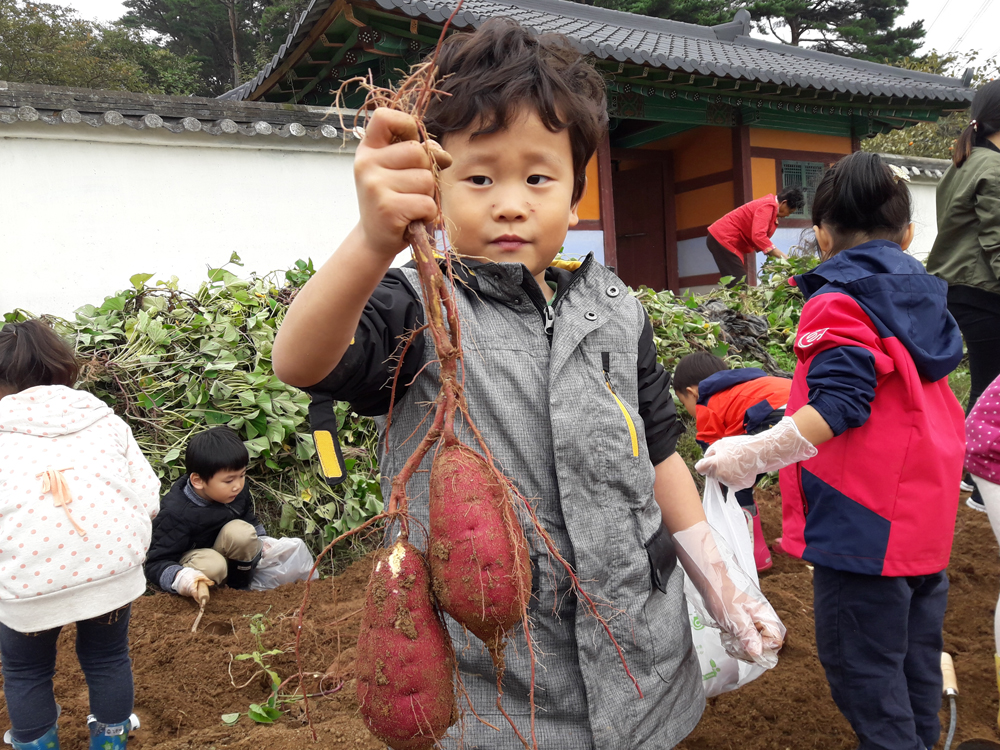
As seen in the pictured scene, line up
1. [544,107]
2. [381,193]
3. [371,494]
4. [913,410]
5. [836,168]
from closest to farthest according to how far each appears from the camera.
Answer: [381,193] → [544,107] → [913,410] → [836,168] → [371,494]

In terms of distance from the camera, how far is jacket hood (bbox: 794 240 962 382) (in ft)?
6.59

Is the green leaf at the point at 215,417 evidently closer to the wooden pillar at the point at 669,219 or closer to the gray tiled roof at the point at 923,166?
the wooden pillar at the point at 669,219

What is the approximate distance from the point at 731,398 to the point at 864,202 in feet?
5.49

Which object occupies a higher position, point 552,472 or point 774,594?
point 552,472

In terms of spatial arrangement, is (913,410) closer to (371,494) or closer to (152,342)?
(371,494)

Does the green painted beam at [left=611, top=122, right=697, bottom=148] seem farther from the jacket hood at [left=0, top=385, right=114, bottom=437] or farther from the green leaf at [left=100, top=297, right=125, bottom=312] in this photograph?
the jacket hood at [left=0, top=385, right=114, bottom=437]

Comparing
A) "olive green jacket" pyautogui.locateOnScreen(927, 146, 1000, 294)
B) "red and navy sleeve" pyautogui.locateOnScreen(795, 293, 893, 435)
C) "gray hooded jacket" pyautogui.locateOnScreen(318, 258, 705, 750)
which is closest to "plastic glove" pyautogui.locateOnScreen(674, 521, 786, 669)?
"gray hooded jacket" pyautogui.locateOnScreen(318, 258, 705, 750)

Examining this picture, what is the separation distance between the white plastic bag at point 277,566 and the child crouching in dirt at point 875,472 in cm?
255

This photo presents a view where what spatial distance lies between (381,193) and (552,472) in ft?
2.22

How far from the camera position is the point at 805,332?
2.09 metres

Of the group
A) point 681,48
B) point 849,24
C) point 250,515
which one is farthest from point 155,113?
point 849,24

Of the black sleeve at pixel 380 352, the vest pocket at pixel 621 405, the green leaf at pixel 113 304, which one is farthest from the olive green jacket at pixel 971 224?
the green leaf at pixel 113 304

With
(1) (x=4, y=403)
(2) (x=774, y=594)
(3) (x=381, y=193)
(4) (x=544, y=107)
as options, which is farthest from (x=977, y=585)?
(1) (x=4, y=403)

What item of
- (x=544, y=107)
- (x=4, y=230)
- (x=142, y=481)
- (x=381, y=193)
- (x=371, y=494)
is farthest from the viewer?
(x=4, y=230)
